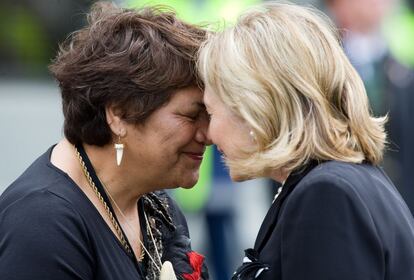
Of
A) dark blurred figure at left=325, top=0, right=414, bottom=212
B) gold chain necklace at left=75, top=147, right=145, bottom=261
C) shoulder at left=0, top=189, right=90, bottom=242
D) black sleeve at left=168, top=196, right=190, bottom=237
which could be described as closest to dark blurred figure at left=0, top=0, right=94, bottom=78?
dark blurred figure at left=325, top=0, right=414, bottom=212

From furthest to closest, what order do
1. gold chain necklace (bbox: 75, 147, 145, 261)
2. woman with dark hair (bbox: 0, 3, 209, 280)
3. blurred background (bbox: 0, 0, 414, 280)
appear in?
blurred background (bbox: 0, 0, 414, 280) < gold chain necklace (bbox: 75, 147, 145, 261) < woman with dark hair (bbox: 0, 3, 209, 280)

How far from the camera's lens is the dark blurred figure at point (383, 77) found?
21.2 ft

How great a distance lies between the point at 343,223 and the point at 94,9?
1.25 m

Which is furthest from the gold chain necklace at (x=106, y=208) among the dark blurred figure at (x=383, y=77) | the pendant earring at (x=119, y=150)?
the dark blurred figure at (x=383, y=77)

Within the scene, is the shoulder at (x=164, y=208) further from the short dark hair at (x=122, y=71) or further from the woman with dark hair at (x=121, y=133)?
the short dark hair at (x=122, y=71)

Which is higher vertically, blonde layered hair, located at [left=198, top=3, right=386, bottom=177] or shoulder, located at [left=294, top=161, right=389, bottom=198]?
blonde layered hair, located at [left=198, top=3, right=386, bottom=177]

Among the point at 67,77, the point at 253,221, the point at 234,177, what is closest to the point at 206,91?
the point at 234,177

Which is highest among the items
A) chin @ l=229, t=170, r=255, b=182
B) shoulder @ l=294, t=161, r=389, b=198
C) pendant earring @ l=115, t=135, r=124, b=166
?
shoulder @ l=294, t=161, r=389, b=198

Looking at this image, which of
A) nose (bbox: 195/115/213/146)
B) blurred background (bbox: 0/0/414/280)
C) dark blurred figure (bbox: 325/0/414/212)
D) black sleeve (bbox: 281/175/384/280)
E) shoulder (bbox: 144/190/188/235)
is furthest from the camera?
blurred background (bbox: 0/0/414/280)

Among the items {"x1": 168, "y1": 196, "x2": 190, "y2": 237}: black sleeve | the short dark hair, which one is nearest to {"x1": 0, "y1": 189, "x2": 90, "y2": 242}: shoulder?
the short dark hair

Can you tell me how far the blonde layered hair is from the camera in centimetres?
282

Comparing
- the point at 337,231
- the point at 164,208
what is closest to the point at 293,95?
the point at 337,231

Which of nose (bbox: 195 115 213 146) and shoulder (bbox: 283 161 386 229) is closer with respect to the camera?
shoulder (bbox: 283 161 386 229)

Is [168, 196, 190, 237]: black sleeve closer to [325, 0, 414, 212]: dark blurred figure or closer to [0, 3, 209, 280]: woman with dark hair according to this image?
[0, 3, 209, 280]: woman with dark hair
